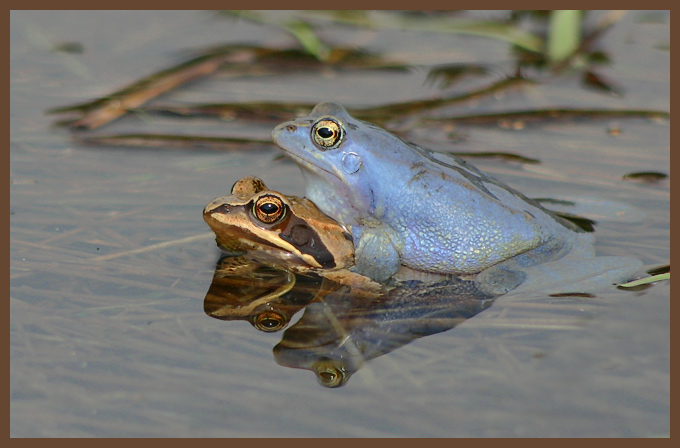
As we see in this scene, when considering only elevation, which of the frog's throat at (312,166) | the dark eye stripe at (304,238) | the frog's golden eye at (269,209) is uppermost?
the frog's throat at (312,166)

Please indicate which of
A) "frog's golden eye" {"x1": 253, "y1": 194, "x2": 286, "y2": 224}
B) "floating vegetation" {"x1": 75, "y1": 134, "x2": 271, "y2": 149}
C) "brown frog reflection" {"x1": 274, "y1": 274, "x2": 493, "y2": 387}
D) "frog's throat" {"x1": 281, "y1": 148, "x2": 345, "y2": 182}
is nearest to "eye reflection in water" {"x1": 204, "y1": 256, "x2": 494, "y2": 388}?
"brown frog reflection" {"x1": 274, "y1": 274, "x2": 493, "y2": 387}

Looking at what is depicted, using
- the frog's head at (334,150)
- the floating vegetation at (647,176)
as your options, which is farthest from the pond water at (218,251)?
the frog's head at (334,150)

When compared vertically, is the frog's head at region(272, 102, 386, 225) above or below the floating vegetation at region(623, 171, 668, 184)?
above

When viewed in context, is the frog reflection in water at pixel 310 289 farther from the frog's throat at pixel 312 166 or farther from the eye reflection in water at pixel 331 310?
the frog's throat at pixel 312 166

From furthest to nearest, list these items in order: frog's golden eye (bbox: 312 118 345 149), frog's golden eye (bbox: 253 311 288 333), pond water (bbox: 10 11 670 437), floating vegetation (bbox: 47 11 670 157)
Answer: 1. floating vegetation (bbox: 47 11 670 157)
2. frog's golden eye (bbox: 312 118 345 149)
3. frog's golden eye (bbox: 253 311 288 333)
4. pond water (bbox: 10 11 670 437)

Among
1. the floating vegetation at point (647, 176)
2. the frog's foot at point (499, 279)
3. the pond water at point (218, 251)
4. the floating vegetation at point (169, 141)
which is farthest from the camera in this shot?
the floating vegetation at point (169, 141)

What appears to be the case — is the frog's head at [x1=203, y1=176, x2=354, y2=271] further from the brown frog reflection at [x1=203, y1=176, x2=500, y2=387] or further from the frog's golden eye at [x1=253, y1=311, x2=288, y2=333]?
the frog's golden eye at [x1=253, y1=311, x2=288, y2=333]
